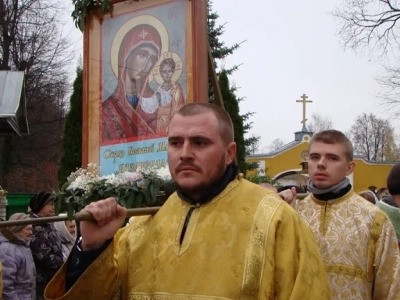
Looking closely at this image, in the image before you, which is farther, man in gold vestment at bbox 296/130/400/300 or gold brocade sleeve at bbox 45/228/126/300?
man in gold vestment at bbox 296/130/400/300

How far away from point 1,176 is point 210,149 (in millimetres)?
25370

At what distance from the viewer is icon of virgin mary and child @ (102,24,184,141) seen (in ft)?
18.3

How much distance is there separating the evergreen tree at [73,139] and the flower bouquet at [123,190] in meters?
8.10

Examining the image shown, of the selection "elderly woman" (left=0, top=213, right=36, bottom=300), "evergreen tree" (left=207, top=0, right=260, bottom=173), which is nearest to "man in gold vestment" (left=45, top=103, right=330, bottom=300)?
"elderly woman" (left=0, top=213, right=36, bottom=300)

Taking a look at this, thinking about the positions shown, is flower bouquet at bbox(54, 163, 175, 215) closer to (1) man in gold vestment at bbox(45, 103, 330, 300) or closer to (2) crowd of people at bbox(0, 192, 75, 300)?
(2) crowd of people at bbox(0, 192, 75, 300)

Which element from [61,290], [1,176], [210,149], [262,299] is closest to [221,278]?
[262,299]

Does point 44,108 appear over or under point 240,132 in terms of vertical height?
over

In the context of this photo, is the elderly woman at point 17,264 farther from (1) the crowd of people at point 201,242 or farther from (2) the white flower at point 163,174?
(1) the crowd of people at point 201,242

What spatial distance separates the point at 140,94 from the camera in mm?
5758

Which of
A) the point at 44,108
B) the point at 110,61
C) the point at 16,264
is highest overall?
the point at 44,108

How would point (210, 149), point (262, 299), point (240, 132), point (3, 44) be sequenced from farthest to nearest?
point (3, 44) → point (240, 132) → point (210, 149) → point (262, 299)

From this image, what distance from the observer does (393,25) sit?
21766 mm

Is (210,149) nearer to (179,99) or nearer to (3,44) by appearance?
(179,99)

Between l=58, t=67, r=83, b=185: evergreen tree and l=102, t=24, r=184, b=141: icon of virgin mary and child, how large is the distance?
22.8 ft
